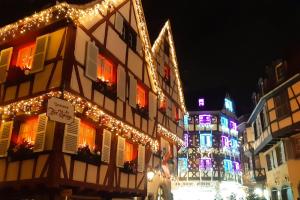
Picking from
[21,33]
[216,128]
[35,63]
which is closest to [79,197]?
[35,63]

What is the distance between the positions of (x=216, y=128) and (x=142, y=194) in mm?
31422

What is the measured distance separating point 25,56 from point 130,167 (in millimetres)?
7323

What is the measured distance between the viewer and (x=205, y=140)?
151 ft

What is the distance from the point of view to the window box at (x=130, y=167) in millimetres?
15700

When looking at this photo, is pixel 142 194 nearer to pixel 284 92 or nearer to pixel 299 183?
pixel 299 183

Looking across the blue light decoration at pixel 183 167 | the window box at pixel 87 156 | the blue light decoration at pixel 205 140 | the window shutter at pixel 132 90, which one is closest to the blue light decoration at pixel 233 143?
the blue light decoration at pixel 205 140

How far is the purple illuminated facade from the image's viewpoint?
1743 inches

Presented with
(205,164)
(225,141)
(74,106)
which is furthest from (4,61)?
(225,141)

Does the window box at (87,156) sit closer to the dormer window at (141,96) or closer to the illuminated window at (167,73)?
the dormer window at (141,96)

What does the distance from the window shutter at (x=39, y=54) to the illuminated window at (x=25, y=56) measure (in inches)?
31.3

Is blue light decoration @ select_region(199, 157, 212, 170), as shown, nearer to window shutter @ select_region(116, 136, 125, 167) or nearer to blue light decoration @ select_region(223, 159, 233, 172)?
blue light decoration @ select_region(223, 159, 233, 172)

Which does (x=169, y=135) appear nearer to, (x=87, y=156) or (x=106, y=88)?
(x=106, y=88)

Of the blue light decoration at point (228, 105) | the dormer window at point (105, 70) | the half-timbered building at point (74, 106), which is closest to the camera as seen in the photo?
the half-timbered building at point (74, 106)

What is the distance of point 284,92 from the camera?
2327cm
